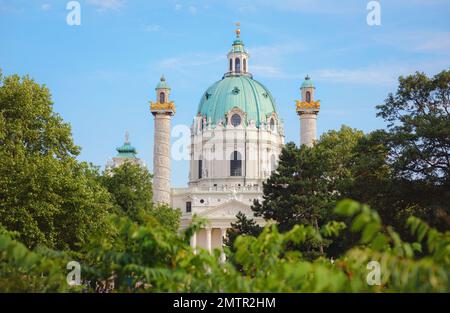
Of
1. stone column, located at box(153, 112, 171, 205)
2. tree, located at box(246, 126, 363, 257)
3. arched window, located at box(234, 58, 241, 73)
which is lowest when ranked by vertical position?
tree, located at box(246, 126, 363, 257)

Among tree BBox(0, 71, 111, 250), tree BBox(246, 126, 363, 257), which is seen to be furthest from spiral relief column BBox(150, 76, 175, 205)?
tree BBox(0, 71, 111, 250)

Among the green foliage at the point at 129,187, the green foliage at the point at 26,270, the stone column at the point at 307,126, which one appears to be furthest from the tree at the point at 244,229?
the stone column at the point at 307,126

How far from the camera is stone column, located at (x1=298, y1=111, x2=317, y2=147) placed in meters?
90.4

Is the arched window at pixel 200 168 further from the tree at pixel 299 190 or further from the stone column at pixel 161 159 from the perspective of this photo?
the tree at pixel 299 190

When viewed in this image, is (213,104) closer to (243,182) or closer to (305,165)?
(243,182)

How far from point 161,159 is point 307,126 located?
18229mm

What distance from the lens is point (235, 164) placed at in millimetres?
110375

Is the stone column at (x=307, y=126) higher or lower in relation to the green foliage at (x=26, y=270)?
higher

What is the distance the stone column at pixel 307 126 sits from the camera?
90375 millimetres

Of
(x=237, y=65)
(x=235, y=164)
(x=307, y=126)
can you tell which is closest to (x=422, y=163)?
(x=307, y=126)

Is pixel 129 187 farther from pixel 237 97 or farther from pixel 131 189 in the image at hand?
pixel 237 97

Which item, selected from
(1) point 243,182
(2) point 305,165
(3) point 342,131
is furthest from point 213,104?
(2) point 305,165

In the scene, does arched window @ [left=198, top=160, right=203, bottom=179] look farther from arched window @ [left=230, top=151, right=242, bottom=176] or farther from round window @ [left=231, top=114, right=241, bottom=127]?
round window @ [left=231, top=114, right=241, bottom=127]

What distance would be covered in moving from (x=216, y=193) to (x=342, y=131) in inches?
1365
